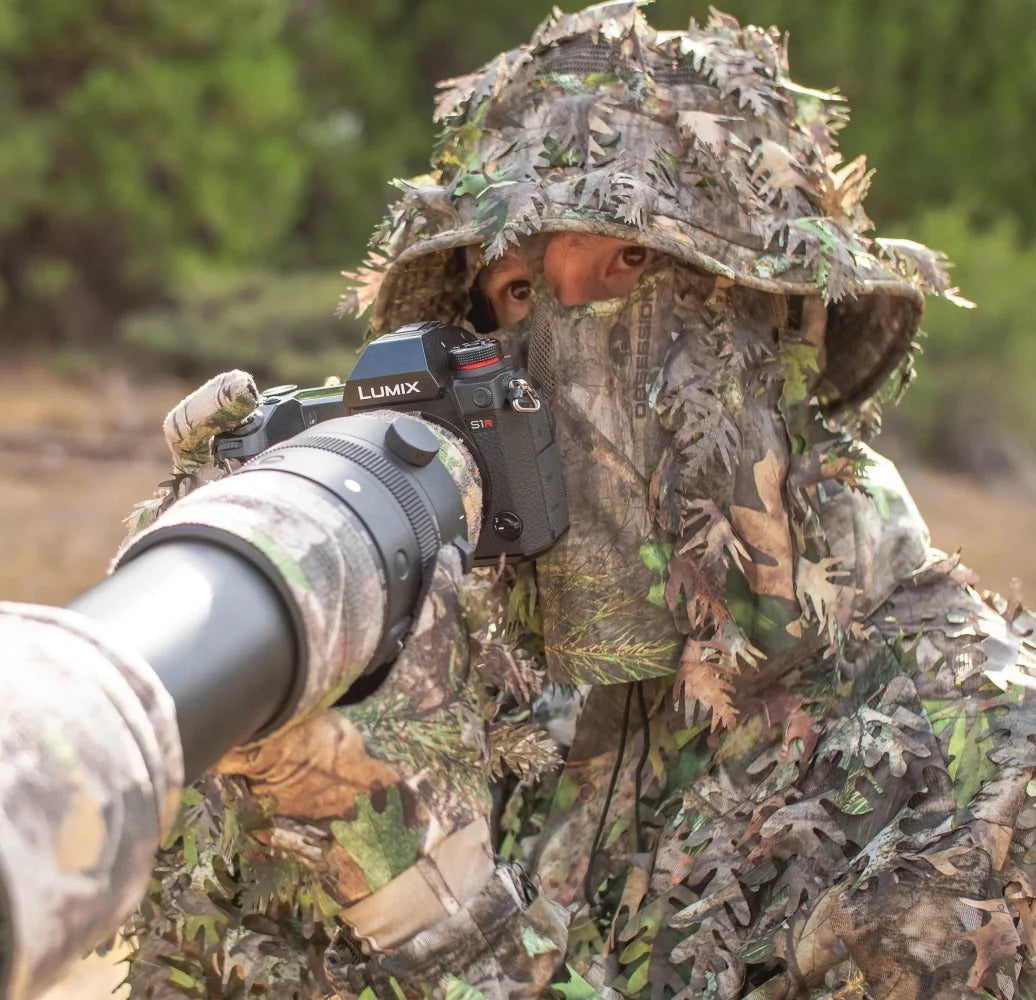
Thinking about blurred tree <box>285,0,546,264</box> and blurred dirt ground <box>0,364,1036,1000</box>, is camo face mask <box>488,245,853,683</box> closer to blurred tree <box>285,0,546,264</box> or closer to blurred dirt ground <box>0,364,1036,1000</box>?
blurred dirt ground <box>0,364,1036,1000</box>

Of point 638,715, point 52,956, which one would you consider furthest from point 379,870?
point 638,715

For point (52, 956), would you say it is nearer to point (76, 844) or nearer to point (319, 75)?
point (76, 844)

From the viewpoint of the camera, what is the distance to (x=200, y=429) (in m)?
1.71

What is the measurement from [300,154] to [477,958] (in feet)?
27.9

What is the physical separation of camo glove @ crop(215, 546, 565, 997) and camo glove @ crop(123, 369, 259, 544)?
55cm

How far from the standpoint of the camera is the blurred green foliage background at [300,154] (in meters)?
7.97

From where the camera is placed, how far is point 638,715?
75.8 inches

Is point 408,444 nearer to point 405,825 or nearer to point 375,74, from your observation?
point 405,825

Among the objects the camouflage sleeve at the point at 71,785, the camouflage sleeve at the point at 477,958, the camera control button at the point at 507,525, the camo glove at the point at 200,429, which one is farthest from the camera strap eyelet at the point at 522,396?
the camouflage sleeve at the point at 71,785

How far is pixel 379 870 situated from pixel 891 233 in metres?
7.69

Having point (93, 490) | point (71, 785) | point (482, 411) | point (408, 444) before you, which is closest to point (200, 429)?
point (482, 411)

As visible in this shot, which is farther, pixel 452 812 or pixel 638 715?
pixel 638 715

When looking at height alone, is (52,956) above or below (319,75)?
below

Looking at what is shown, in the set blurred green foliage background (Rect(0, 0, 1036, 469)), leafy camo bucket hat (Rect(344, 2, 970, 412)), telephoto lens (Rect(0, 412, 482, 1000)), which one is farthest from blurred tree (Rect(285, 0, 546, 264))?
telephoto lens (Rect(0, 412, 482, 1000))
